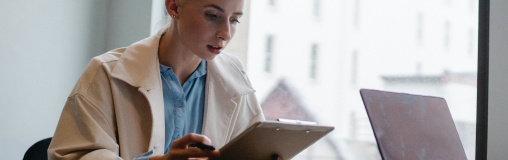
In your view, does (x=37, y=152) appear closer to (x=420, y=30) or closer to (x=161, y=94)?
(x=161, y=94)

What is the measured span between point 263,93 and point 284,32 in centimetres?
33

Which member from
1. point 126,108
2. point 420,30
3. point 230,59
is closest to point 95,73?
point 126,108

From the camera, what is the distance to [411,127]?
38.5 inches

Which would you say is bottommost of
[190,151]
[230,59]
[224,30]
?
[190,151]

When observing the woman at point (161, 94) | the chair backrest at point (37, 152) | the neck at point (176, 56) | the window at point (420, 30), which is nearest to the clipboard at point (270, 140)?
the woman at point (161, 94)

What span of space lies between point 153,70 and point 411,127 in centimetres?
69

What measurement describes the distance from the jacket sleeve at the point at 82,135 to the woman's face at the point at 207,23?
11.7 inches

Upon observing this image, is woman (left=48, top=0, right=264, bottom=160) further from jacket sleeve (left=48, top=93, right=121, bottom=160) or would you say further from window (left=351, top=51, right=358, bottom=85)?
Result: window (left=351, top=51, right=358, bottom=85)

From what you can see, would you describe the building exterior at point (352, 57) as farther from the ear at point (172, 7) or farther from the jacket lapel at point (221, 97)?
the ear at point (172, 7)

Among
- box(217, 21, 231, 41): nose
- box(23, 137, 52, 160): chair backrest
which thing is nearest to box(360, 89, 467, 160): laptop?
box(217, 21, 231, 41): nose

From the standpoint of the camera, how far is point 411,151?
3.05 ft

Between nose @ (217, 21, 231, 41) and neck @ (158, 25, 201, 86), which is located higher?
nose @ (217, 21, 231, 41)

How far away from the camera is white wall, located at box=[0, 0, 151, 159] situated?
1369mm
